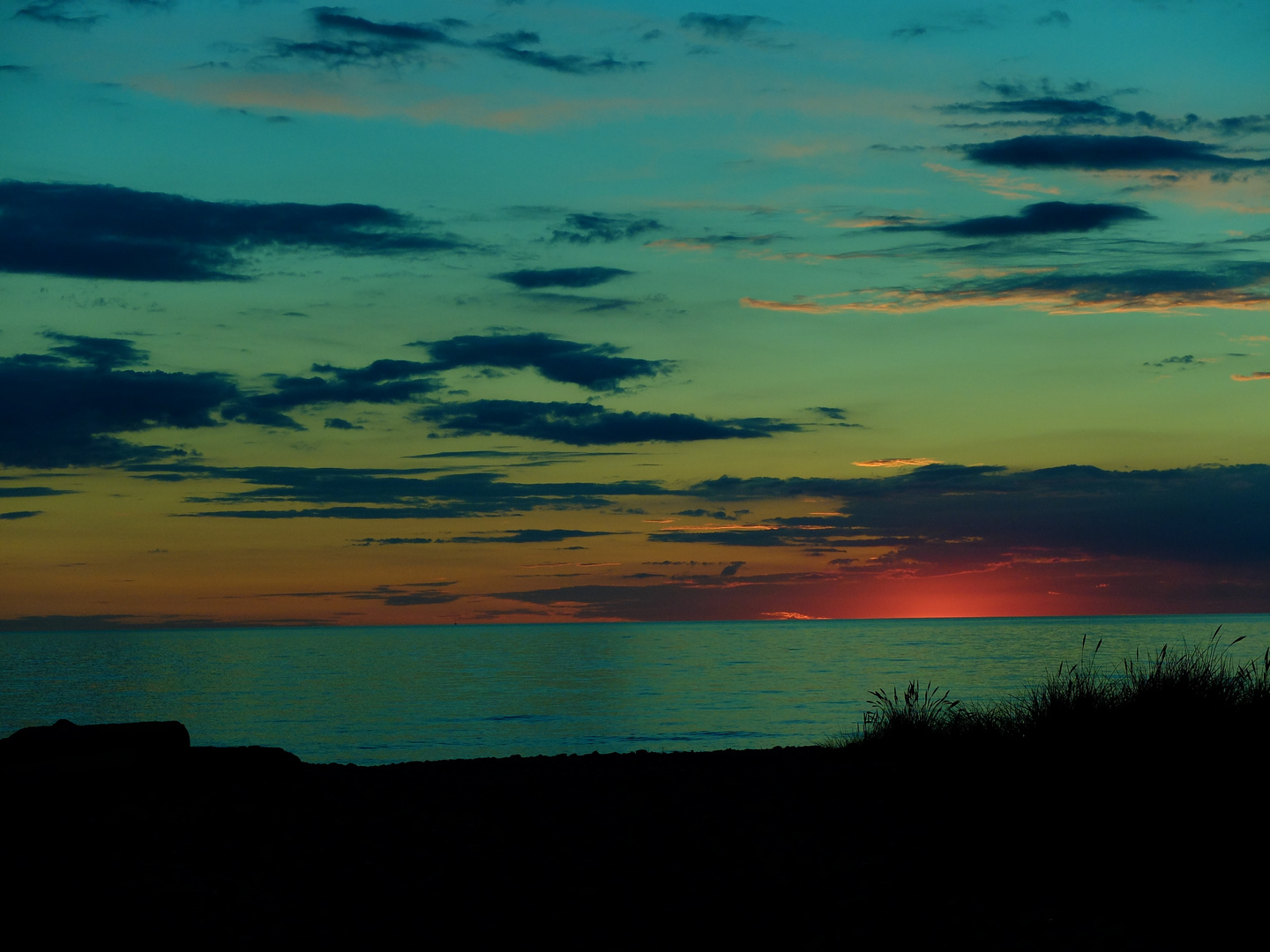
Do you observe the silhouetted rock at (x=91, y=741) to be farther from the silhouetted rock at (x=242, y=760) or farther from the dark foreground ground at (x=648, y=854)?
the silhouetted rock at (x=242, y=760)

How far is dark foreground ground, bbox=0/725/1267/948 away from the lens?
7992mm

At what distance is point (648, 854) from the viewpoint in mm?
10109

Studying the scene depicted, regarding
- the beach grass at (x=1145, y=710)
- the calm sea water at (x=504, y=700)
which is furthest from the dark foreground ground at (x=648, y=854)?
the calm sea water at (x=504, y=700)

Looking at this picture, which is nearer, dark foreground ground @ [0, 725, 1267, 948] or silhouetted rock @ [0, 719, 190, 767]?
dark foreground ground @ [0, 725, 1267, 948]

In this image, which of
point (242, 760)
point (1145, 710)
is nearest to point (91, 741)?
point (242, 760)

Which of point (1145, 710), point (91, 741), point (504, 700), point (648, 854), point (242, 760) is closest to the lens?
point (648, 854)

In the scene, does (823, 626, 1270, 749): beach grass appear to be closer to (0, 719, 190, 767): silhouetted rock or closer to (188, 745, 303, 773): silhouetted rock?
(188, 745, 303, 773): silhouetted rock

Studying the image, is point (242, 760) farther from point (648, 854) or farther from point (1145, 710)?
point (1145, 710)

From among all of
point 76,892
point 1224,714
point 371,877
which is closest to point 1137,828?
point 1224,714

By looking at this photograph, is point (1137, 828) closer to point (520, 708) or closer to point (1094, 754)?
point (1094, 754)

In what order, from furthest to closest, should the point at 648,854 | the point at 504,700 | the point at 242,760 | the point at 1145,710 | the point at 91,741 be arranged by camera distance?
the point at 504,700, the point at 91,741, the point at 242,760, the point at 1145,710, the point at 648,854

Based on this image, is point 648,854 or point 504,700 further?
point 504,700

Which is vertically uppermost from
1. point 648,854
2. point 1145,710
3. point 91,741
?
point 1145,710

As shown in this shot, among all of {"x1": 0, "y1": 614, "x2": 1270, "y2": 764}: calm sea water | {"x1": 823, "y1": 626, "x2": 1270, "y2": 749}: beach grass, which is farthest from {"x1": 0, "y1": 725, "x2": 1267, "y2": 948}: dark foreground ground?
{"x1": 0, "y1": 614, "x2": 1270, "y2": 764}: calm sea water
